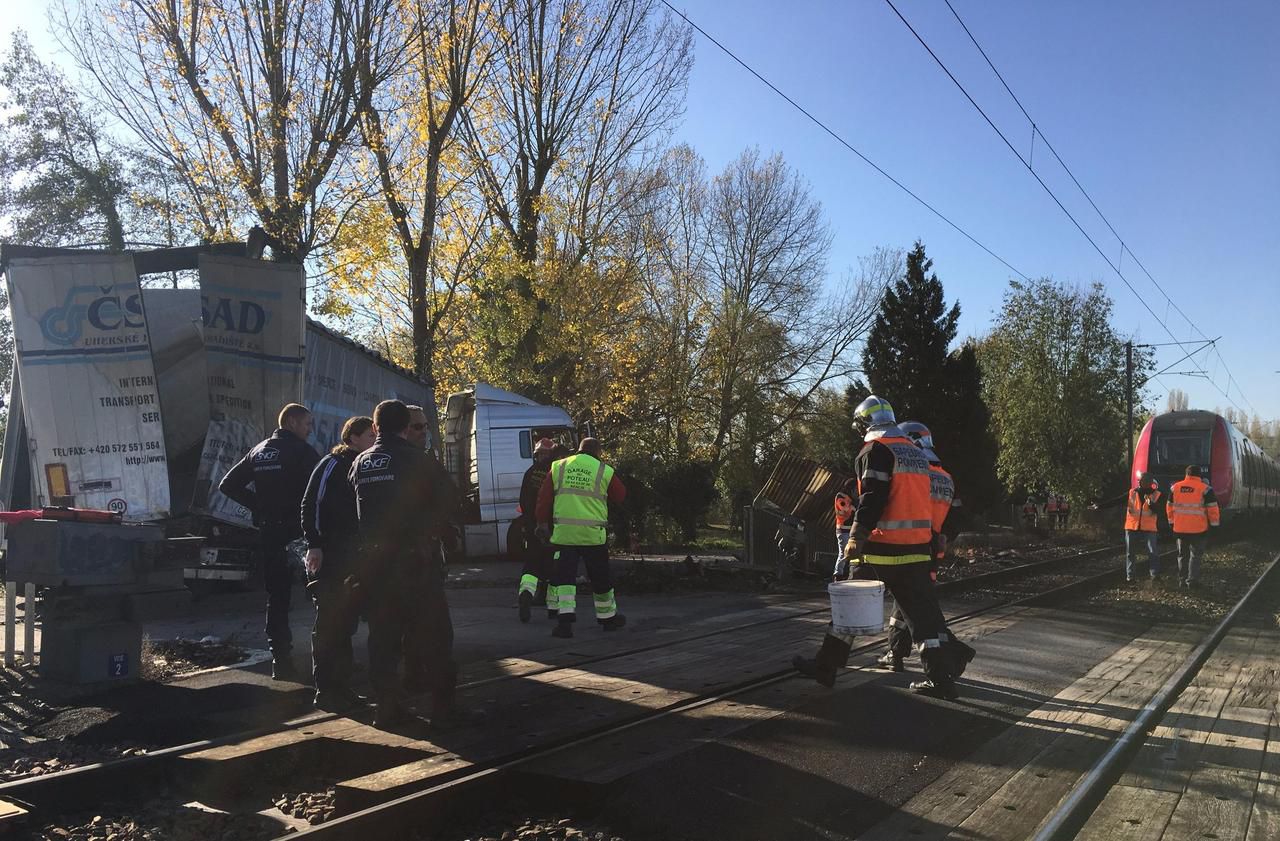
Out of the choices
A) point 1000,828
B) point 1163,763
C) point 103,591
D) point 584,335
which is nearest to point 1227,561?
point 584,335

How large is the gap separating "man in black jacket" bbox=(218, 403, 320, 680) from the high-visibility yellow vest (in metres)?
2.60

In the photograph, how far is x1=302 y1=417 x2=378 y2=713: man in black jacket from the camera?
6.16m

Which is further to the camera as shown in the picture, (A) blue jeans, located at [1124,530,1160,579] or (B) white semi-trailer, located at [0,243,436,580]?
(A) blue jeans, located at [1124,530,1160,579]

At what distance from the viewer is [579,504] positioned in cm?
923

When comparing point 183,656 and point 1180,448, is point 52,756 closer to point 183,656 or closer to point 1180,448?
point 183,656

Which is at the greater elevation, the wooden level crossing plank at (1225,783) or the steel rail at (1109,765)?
the steel rail at (1109,765)

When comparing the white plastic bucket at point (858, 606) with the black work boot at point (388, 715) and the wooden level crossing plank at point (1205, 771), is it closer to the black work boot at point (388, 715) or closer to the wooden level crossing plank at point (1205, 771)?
the wooden level crossing plank at point (1205, 771)

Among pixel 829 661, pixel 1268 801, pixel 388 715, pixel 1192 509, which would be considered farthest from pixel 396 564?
pixel 1192 509

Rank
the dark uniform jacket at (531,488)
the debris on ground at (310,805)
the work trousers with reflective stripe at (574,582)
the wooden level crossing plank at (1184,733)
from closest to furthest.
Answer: the debris on ground at (310,805)
the wooden level crossing plank at (1184,733)
the work trousers with reflective stripe at (574,582)
the dark uniform jacket at (531,488)

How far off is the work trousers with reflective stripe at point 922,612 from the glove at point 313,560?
3.56 m

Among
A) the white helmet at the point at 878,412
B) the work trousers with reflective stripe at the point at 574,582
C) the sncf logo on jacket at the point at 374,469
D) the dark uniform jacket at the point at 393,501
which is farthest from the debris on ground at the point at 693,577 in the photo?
the sncf logo on jacket at the point at 374,469

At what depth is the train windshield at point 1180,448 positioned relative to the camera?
26.3 metres

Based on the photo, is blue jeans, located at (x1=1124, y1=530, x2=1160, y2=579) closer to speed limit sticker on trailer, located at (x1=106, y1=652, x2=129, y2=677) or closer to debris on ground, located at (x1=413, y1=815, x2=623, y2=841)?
debris on ground, located at (x1=413, y1=815, x2=623, y2=841)

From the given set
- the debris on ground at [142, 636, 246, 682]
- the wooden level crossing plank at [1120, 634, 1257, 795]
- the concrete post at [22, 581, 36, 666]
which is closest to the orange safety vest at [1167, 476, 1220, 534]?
the wooden level crossing plank at [1120, 634, 1257, 795]
